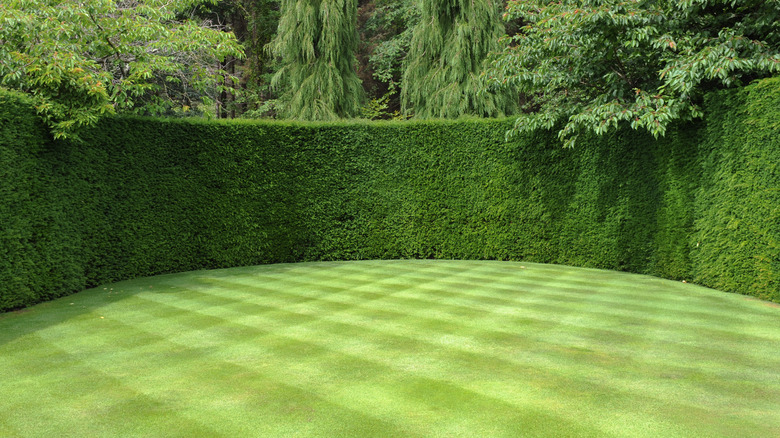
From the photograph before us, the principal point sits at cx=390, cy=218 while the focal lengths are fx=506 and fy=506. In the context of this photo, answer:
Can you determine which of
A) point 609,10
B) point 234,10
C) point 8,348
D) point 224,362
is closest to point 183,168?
point 8,348

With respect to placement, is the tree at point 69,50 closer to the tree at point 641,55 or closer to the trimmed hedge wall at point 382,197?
the trimmed hedge wall at point 382,197

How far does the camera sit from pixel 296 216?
13.0m

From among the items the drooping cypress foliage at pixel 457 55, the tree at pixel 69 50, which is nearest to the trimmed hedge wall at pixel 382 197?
the tree at pixel 69 50

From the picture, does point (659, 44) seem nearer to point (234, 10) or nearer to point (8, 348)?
point (8, 348)

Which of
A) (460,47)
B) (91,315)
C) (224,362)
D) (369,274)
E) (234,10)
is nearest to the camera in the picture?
(224,362)

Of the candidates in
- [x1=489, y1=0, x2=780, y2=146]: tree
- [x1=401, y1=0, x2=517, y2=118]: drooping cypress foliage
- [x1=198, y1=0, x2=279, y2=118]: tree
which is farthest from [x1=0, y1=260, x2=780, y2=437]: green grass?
[x1=198, y1=0, x2=279, y2=118]: tree

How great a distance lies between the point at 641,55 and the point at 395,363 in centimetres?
773

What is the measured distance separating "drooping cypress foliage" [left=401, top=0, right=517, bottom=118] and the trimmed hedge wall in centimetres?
526

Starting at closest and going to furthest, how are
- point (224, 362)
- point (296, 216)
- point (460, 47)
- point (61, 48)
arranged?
1. point (224, 362)
2. point (61, 48)
3. point (296, 216)
4. point (460, 47)

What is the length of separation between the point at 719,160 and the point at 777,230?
5.29ft

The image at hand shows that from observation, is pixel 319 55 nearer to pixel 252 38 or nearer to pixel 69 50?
pixel 252 38

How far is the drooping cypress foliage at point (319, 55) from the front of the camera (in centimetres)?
1895

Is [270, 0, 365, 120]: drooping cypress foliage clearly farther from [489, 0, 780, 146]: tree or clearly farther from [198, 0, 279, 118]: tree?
[489, 0, 780, 146]: tree

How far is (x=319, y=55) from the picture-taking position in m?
19.5
